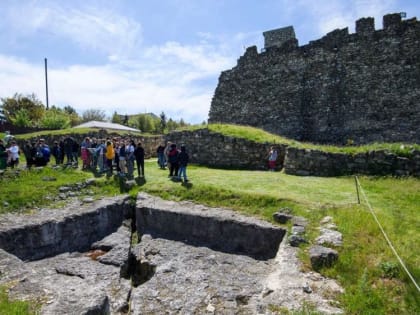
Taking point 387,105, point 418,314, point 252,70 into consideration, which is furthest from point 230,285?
point 252,70

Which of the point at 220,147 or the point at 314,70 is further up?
the point at 314,70

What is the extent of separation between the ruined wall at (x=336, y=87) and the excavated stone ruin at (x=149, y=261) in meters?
12.7

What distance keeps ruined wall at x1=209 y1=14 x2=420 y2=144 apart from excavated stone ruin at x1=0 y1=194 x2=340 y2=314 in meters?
12.7

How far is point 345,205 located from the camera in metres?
10.2

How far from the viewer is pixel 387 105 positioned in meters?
19.2

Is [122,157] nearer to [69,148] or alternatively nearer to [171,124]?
[69,148]

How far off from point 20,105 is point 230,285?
167 feet

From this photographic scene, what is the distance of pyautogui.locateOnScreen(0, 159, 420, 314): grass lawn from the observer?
20.4ft

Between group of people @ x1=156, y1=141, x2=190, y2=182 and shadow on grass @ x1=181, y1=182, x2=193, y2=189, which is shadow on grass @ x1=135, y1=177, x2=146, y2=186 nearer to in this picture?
group of people @ x1=156, y1=141, x2=190, y2=182

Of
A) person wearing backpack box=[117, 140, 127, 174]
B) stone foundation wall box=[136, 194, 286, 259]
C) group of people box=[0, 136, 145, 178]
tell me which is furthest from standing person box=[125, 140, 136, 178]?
stone foundation wall box=[136, 194, 286, 259]

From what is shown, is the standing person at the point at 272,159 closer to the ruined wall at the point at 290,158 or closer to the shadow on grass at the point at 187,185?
the ruined wall at the point at 290,158

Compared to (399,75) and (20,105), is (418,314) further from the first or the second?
(20,105)

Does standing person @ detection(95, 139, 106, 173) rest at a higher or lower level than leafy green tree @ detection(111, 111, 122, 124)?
lower

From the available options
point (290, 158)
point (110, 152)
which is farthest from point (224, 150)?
point (110, 152)
